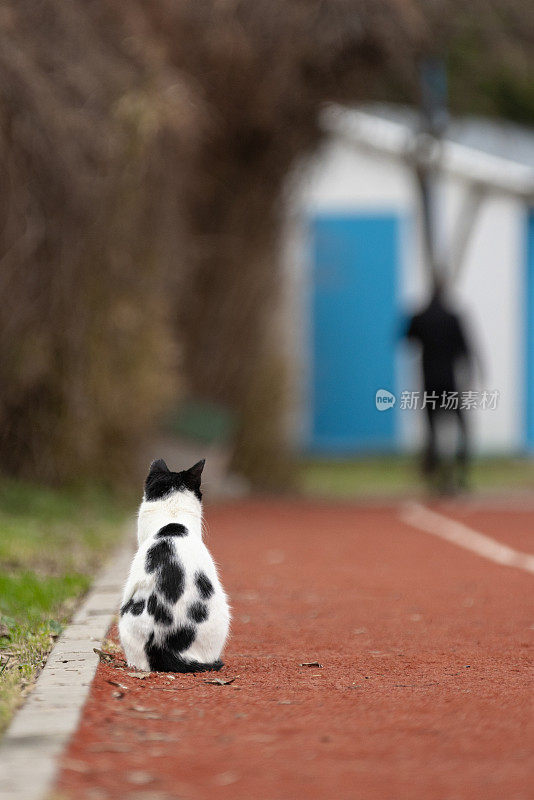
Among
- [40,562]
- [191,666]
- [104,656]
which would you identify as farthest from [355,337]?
[191,666]

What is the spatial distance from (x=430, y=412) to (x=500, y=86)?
15786mm

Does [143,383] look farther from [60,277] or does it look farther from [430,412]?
[430,412]

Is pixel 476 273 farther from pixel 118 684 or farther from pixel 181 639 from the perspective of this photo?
pixel 118 684

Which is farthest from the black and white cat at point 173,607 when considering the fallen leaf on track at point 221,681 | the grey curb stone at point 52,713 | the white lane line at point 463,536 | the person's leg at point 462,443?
the person's leg at point 462,443

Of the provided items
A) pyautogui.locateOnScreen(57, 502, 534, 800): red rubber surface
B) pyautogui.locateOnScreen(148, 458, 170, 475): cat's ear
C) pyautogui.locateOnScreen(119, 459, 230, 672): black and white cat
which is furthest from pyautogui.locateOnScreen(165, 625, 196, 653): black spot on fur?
pyautogui.locateOnScreen(148, 458, 170, 475): cat's ear

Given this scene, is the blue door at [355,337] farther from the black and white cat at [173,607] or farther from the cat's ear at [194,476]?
the black and white cat at [173,607]

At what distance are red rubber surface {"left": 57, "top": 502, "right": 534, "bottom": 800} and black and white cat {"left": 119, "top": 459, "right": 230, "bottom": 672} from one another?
0.10 meters

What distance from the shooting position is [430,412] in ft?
52.9

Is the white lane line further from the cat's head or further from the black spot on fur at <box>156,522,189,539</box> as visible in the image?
the black spot on fur at <box>156,522,189,539</box>

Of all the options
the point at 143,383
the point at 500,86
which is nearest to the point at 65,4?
the point at 143,383

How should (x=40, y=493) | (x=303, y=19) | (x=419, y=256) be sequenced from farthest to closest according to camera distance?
(x=419, y=256) < (x=303, y=19) < (x=40, y=493)

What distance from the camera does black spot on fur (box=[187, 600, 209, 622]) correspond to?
5320mm

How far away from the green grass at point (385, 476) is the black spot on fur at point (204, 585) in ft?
34.3

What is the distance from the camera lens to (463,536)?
38.1ft
